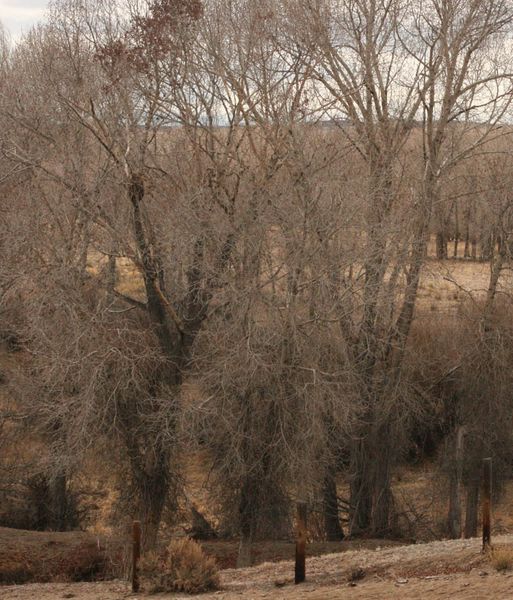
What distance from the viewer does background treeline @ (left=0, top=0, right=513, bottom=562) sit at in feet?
51.3

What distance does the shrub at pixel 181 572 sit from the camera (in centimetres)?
1164

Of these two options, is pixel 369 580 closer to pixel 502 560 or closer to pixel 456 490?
pixel 502 560

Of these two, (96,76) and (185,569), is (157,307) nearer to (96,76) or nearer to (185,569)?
(96,76)

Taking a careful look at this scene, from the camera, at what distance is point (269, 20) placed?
19344mm

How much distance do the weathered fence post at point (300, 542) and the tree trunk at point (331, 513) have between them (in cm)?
836

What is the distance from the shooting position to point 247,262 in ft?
52.4

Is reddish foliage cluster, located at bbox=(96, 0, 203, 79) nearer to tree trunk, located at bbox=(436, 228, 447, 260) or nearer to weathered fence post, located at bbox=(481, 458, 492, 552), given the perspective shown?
tree trunk, located at bbox=(436, 228, 447, 260)

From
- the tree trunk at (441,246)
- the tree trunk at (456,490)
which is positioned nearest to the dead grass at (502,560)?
the tree trunk at (456,490)

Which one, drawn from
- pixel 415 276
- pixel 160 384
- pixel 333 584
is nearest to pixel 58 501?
pixel 160 384

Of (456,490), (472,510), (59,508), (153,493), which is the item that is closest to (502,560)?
(153,493)

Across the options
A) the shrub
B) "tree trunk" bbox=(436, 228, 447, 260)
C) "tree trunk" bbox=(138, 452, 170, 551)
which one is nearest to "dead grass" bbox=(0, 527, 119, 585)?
"tree trunk" bbox=(138, 452, 170, 551)

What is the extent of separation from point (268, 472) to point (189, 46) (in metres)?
7.96

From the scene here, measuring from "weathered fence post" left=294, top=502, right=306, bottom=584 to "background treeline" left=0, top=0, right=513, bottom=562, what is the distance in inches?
150

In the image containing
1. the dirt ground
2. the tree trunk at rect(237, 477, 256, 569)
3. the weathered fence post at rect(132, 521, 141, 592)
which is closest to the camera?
the dirt ground
